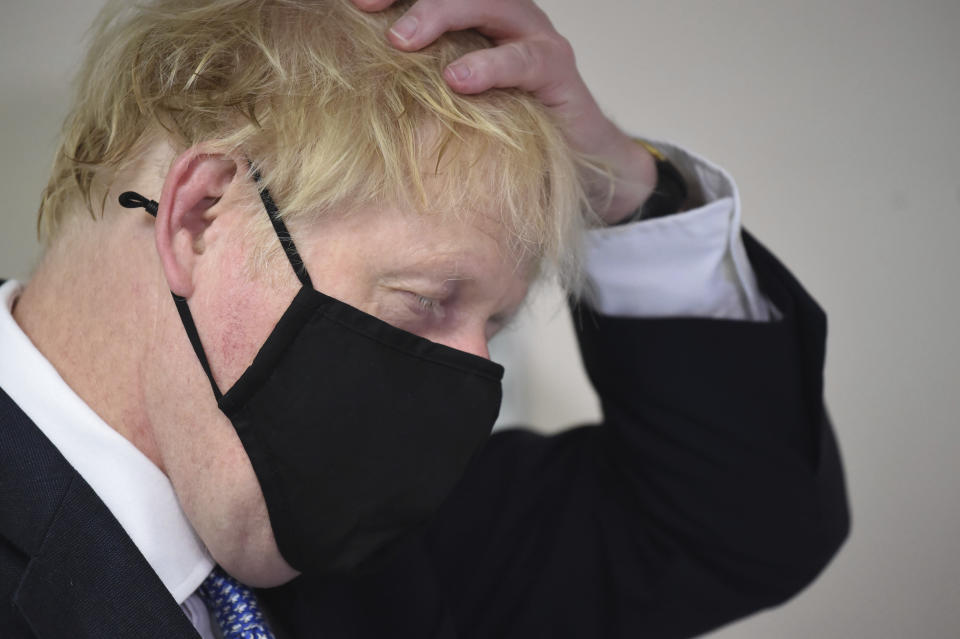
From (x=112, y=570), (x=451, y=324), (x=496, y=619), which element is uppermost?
(x=451, y=324)

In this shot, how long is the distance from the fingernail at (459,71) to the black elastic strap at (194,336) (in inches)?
14.5

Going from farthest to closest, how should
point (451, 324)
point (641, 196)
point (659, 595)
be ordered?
point (659, 595) < point (641, 196) < point (451, 324)

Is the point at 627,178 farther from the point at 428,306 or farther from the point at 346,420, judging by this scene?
the point at 346,420

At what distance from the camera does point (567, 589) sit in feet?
4.36

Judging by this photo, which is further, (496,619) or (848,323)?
(848,323)

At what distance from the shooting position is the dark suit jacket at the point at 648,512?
1208 millimetres

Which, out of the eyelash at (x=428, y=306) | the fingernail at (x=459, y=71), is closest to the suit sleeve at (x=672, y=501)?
the eyelash at (x=428, y=306)

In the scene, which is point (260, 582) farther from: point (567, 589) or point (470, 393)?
point (567, 589)

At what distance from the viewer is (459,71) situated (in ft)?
2.76

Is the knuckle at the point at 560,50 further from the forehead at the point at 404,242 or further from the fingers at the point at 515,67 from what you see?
the forehead at the point at 404,242

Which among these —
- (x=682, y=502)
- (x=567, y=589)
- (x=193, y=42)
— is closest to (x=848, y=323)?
(x=682, y=502)

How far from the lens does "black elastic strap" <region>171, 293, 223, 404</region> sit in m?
0.82

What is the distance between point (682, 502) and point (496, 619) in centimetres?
37

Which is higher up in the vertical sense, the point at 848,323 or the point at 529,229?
the point at 529,229
